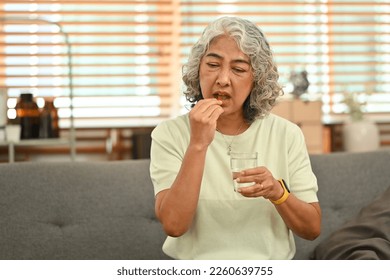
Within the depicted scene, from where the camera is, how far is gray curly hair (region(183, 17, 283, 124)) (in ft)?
A: 4.91

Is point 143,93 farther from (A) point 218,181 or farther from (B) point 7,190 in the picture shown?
(A) point 218,181

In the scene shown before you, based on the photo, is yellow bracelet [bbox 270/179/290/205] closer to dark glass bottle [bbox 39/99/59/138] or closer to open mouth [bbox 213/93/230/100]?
open mouth [bbox 213/93/230/100]

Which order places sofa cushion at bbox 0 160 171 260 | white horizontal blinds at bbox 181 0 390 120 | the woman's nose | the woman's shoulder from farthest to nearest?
1. white horizontal blinds at bbox 181 0 390 120
2. sofa cushion at bbox 0 160 171 260
3. the woman's shoulder
4. the woman's nose

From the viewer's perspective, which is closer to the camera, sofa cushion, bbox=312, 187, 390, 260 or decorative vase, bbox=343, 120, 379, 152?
sofa cushion, bbox=312, 187, 390, 260

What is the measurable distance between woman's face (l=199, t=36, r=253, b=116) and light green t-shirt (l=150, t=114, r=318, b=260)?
11cm

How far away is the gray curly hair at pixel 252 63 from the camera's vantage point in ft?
4.91

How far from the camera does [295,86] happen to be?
3.69 m

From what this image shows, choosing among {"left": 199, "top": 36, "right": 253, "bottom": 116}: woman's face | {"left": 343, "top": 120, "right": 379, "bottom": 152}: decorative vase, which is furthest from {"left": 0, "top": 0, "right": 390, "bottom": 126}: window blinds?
{"left": 199, "top": 36, "right": 253, "bottom": 116}: woman's face

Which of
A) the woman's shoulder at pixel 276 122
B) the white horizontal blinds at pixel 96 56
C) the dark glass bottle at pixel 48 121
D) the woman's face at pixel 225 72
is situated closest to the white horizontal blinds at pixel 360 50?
the white horizontal blinds at pixel 96 56

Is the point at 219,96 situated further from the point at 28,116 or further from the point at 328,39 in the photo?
the point at 328,39

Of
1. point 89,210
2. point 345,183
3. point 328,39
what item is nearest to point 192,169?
point 89,210

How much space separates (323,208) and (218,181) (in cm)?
51

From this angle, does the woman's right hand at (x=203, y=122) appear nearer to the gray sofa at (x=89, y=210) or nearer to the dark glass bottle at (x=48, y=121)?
the gray sofa at (x=89, y=210)

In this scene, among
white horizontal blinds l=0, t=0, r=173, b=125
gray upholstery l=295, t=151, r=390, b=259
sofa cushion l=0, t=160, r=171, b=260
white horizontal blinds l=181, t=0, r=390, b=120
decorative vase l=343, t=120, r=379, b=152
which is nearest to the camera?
sofa cushion l=0, t=160, r=171, b=260
